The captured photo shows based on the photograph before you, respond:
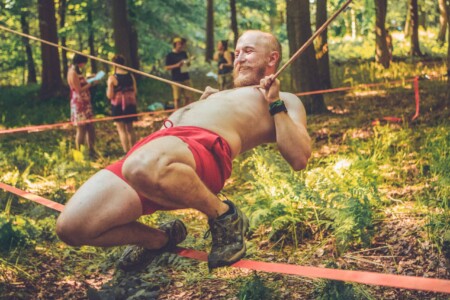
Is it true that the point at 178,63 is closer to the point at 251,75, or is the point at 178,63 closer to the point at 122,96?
the point at 122,96

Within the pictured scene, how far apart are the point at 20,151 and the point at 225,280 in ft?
18.7

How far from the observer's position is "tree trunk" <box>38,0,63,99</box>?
15.8 m

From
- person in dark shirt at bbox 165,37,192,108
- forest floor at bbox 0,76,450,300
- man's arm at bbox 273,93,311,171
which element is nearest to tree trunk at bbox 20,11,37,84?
person in dark shirt at bbox 165,37,192,108

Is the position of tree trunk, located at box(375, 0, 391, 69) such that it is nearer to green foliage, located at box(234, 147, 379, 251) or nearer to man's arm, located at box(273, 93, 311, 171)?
green foliage, located at box(234, 147, 379, 251)

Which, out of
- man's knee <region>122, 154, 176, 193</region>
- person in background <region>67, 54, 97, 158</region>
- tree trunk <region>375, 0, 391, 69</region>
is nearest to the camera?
man's knee <region>122, 154, 176, 193</region>

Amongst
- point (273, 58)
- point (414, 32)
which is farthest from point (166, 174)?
point (414, 32)

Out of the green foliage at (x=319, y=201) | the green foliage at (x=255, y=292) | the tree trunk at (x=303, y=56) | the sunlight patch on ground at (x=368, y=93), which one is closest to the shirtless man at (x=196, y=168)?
the green foliage at (x=255, y=292)

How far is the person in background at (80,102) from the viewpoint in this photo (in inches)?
349

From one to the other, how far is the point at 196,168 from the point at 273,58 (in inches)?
42.1

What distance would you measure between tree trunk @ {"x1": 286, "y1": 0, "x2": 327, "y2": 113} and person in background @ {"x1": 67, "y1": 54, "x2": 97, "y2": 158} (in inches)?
135

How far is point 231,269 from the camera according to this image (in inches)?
189

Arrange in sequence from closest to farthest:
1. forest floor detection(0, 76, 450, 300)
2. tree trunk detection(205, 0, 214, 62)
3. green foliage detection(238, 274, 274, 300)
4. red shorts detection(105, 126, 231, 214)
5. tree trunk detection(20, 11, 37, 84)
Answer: red shorts detection(105, 126, 231, 214) < green foliage detection(238, 274, 274, 300) < forest floor detection(0, 76, 450, 300) < tree trunk detection(20, 11, 37, 84) < tree trunk detection(205, 0, 214, 62)

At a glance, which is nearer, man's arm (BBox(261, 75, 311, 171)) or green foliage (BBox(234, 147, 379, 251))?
man's arm (BBox(261, 75, 311, 171))

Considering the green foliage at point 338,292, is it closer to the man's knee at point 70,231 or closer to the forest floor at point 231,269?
the forest floor at point 231,269
